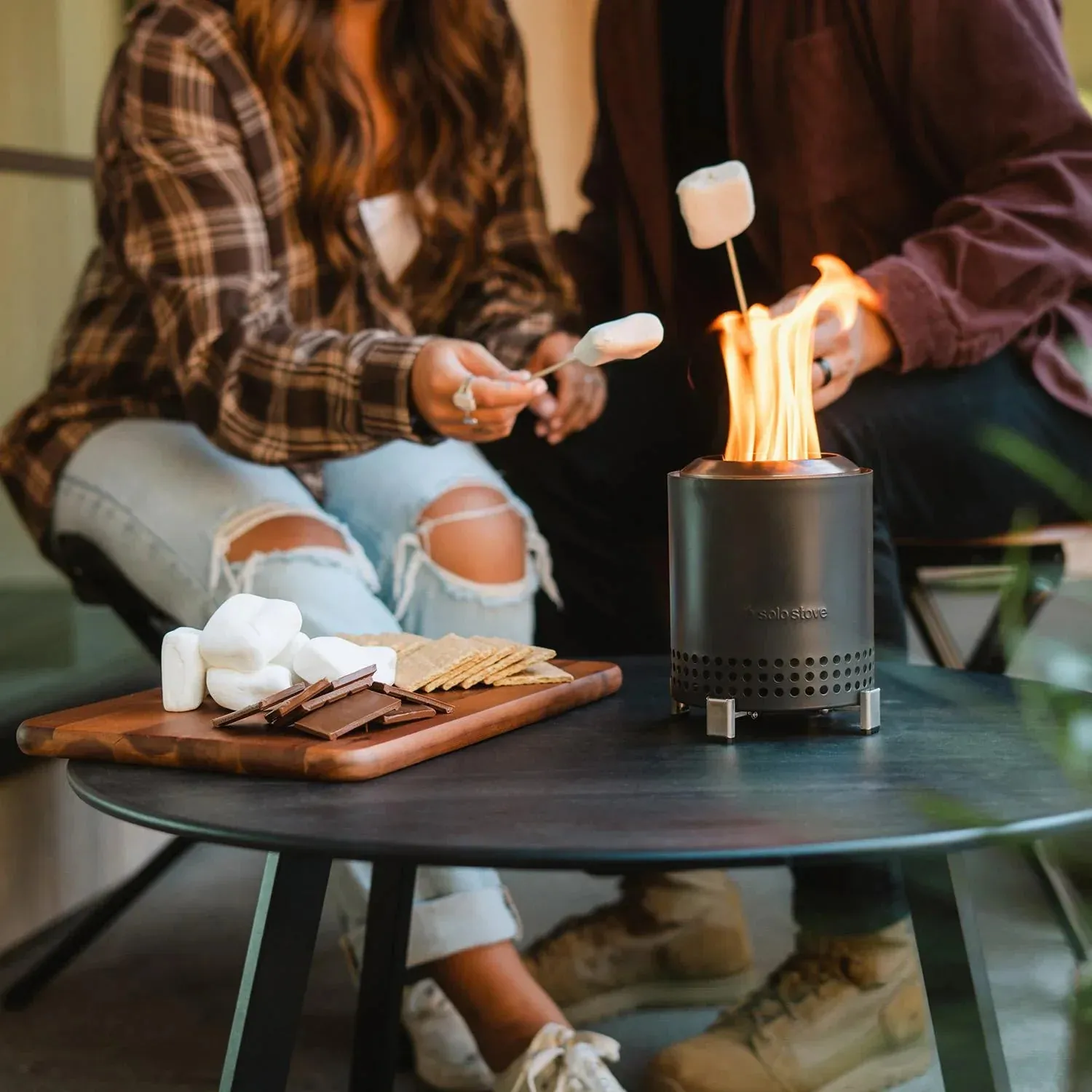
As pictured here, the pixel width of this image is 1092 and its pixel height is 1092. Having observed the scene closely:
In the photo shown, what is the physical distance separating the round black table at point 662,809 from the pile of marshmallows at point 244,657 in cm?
10

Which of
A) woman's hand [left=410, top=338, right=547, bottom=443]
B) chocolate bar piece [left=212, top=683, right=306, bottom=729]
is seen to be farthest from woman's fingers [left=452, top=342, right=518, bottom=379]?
chocolate bar piece [left=212, top=683, right=306, bottom=729]

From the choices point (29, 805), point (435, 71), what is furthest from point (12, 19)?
point (29, 805)

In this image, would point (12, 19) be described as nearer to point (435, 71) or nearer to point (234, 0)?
point (234, 0)

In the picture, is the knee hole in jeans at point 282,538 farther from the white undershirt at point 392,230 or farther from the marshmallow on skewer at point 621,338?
the marshmallow on skewer at point 621,338

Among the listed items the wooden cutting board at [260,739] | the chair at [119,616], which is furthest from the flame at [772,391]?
the chair at [119,616]

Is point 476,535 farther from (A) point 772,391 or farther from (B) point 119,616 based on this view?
(A) point 772,391

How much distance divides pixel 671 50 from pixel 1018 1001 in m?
1.21

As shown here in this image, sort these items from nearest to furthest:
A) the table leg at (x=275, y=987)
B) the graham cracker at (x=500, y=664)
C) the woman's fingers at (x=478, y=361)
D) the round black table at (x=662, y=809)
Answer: the round black table at (x=662, y=809) < the table leg at (x=275, y=987) < the graham cracker at (x=500, y=664) < the woman's fingers at (x=478, y=361)

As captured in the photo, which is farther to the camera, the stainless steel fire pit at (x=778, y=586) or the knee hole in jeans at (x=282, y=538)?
the knee hole in jeans at (x=282, y=538)

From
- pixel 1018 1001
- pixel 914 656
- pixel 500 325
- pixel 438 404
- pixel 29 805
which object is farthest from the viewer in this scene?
pixel 914 656

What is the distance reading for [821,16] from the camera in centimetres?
161

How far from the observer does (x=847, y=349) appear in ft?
5.07

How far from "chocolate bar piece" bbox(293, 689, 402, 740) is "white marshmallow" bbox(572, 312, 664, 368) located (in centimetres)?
31

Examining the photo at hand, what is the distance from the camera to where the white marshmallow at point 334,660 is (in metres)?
0.93
